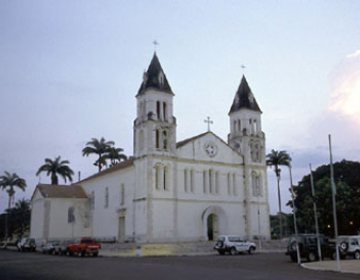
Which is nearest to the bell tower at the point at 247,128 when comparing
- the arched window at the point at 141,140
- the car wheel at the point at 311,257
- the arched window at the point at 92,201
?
the arched window at the point at 141,140

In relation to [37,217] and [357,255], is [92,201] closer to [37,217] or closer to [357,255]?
[37,217]

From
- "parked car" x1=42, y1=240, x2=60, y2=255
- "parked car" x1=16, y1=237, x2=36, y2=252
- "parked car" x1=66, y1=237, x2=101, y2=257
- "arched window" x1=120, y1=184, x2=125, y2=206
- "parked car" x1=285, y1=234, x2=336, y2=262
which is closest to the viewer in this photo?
"parked car" x1=285, y1=234, x2=336, y2=262

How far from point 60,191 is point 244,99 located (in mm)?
25541

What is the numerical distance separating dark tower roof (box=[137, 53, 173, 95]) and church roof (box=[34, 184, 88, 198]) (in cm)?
1796

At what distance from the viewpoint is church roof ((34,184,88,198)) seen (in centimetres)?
5179

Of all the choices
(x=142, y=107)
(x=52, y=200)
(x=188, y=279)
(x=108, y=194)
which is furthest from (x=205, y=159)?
(x=188, y=279)

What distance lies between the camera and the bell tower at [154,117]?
41.2 metres

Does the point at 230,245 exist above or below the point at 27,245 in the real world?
above

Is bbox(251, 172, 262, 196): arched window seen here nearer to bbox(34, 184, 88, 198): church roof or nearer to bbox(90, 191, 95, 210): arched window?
bbox(90, 191, 95, 210): arched window

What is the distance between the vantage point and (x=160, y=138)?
41.8 meters

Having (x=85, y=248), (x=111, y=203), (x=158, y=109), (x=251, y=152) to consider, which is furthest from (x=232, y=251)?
(x=111, y=203)

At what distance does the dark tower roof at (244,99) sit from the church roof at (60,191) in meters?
22.4

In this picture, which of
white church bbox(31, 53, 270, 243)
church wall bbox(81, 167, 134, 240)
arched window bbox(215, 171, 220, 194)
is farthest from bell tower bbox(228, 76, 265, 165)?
church wall bbox(81, 167, 134, 240)

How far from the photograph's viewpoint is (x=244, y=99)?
1946 inches
